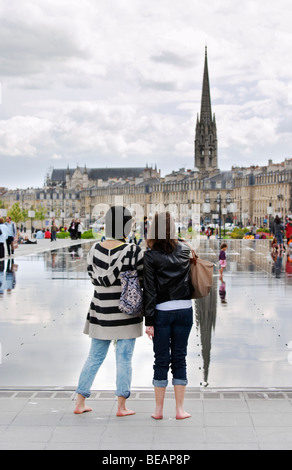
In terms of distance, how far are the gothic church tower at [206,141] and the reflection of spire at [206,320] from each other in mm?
178917

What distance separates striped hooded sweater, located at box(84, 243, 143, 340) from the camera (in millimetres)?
6230

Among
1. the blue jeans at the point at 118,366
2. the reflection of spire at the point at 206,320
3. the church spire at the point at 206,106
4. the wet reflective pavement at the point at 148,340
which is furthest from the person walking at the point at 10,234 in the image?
the church spire at the point at 206,106

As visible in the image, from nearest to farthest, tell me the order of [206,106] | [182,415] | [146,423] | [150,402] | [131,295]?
[146,423] → [182,415] → [131,295] → [150,402] → [206,106]

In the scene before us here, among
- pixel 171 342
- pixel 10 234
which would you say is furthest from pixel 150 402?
pixel 10 234

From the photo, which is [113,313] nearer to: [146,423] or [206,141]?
[146,423]

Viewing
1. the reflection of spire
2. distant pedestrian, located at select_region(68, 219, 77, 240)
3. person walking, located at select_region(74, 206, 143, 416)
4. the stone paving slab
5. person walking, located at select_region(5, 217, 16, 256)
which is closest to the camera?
the stone paving slab

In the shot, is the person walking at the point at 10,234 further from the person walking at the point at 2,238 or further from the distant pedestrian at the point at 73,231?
the distant pedestrian at the point at 73,231

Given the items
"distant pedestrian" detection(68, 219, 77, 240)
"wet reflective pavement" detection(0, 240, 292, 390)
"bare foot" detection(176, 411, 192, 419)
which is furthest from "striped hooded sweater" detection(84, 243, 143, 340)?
"distant pedestrian" detection(68, 219, 77, 240)

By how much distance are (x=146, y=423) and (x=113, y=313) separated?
3.11ft

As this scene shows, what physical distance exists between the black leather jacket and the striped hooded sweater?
141mm

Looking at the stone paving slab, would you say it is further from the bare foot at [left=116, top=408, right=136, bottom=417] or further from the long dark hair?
the long dark hair

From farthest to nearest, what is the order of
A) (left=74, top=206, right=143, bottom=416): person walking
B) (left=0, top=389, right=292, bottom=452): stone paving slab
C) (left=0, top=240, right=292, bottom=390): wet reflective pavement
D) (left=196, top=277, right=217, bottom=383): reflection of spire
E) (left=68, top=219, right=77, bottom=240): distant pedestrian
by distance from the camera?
(left=68, top=219, right=77, bottom=240): distant pedestrian → (left=196, top=277, right=217, bottom=383): reflection of spire → (left=0, top=240, right=292, bottom=390): wet reflective pavement → (left=74, top=206, right=143, bottom=416): person walking → (left=0, top=389, right=292, bottom=452): stone paving slab

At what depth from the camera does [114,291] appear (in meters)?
6.25
